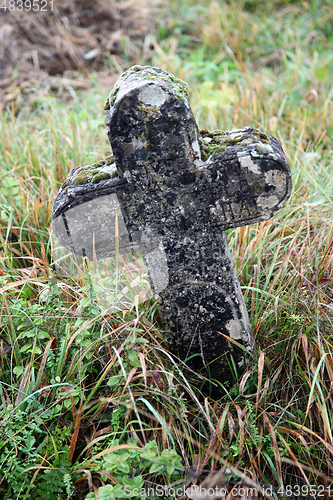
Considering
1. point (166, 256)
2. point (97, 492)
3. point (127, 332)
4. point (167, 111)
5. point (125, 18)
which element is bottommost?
point (97, 492)

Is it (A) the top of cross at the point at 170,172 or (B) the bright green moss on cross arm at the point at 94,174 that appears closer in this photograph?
(A) the top of cross at the point at 170,172

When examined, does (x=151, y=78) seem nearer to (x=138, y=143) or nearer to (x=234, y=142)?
(x=138, y=143)

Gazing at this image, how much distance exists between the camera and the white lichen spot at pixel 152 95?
1.33m

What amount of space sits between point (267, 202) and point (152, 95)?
59 cm

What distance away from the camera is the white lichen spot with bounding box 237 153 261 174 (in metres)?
1.42

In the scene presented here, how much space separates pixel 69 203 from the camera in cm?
152

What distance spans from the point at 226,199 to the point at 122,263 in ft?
2.56

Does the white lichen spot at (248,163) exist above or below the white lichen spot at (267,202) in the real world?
above

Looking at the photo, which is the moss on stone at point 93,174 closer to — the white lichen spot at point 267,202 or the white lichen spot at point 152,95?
the white lichen spot at point 152,95

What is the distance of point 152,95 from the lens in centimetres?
134

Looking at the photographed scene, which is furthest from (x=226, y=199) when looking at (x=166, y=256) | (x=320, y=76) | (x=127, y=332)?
(x=320, y=76)

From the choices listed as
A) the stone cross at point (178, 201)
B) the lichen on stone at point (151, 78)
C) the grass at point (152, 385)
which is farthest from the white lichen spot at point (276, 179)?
the grass at point (152, 385)

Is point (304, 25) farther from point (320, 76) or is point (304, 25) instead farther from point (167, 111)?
point (167, 111)

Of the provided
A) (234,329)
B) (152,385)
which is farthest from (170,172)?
(152,385)
